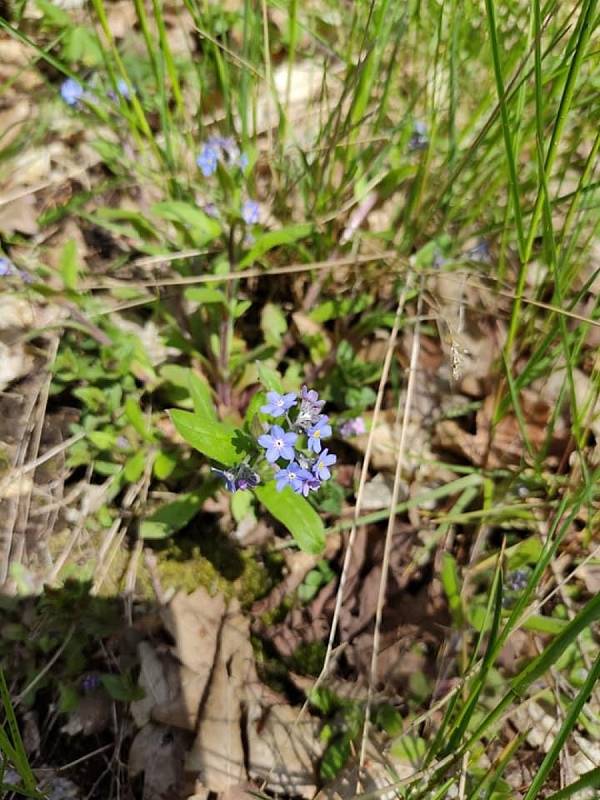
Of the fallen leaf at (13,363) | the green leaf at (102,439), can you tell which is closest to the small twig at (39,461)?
the green leaf at (102,439)

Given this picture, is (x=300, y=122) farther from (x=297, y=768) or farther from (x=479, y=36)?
(x=297, y=768)

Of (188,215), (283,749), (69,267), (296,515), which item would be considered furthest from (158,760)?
(188,215)

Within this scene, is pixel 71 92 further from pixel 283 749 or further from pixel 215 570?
pixel 283 749

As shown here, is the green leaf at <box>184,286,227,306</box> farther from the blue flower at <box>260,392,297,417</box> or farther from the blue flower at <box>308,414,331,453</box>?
the blue flower at <box>308,414,331,453</box>

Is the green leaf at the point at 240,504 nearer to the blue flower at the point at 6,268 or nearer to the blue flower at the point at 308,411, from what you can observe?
the blue flower at the point at 308,411

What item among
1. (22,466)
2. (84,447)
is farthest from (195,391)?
(22,466)
